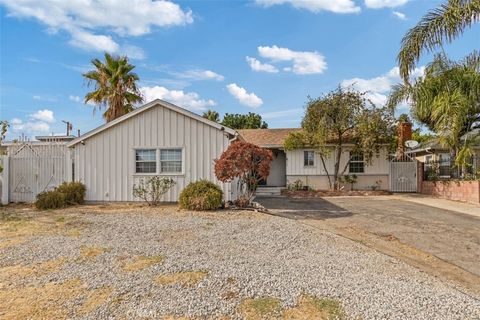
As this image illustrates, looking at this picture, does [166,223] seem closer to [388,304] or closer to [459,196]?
[388,304]

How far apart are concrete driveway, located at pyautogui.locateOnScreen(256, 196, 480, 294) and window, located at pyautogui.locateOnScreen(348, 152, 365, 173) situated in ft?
22.8

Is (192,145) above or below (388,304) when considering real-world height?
above

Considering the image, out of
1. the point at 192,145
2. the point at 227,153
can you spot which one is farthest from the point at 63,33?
the point at 227,153

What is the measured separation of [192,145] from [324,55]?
30.7ft

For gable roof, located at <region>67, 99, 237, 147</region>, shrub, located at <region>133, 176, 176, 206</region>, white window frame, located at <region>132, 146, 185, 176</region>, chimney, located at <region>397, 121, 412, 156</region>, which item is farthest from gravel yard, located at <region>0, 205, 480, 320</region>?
chimney, located at <region>397, 121, 412, 156</region>

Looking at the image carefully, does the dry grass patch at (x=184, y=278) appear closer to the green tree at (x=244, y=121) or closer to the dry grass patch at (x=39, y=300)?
the dry grass patch at (x=39, y=300)

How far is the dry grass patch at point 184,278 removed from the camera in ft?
16.2

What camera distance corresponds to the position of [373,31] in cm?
1488

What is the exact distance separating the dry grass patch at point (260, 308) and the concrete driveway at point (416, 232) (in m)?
2.92

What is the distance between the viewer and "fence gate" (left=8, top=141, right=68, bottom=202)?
50.0 ft

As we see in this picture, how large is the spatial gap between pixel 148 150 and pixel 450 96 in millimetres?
14022

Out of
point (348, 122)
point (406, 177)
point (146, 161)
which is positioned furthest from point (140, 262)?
point (406, 177)

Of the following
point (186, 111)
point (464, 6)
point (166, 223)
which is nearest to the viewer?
point (166, 223)

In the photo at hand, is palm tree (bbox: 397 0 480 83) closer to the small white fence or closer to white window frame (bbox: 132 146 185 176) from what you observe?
white window frame (bbox: 132 146 185 176)
